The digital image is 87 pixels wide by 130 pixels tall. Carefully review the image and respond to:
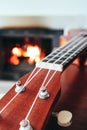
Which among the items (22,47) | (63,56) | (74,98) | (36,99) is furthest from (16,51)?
(36,99)

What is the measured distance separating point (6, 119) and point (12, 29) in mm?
1141

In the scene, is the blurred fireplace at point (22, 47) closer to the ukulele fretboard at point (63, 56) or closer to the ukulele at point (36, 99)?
the ukulele fretboard at point (63, 56)

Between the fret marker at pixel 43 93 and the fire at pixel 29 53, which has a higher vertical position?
the fret marker at pixel 43 93

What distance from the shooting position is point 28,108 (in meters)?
0.40

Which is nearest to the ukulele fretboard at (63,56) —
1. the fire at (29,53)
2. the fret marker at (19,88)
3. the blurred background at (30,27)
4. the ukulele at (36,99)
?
the ukulele at (36,99)

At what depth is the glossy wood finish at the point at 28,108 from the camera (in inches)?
14.4

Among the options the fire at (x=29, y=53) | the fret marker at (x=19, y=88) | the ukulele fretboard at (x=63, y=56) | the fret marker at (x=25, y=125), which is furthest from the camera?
the fire at (x=29, y=53)

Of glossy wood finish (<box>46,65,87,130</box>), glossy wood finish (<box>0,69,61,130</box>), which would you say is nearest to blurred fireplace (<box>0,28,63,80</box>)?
glossy wood finish (<box>46,65,87,130</box>)

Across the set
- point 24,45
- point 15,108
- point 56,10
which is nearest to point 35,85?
point 15,108

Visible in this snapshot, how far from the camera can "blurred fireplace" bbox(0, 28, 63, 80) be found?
145 cm

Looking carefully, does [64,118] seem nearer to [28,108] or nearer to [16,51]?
[28,108]

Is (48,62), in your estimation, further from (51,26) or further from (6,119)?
(51,26)

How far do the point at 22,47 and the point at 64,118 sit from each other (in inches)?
45.4

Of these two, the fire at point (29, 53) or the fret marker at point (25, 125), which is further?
the fire at point (29, 53)
